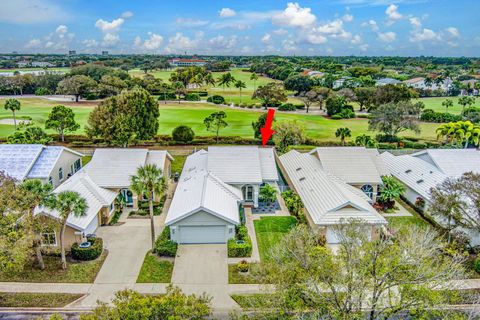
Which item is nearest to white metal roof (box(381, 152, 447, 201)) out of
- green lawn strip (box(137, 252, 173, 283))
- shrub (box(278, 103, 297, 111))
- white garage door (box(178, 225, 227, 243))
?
white garage door (box(178, 225, 227, 243))

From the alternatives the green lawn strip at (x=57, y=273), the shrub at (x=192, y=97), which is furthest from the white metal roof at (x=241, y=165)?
the shrub at (x=192, y=97)

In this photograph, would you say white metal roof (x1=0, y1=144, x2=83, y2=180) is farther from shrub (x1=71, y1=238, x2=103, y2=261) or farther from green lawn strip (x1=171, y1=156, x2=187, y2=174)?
green lawn strip (x1=171, y1=156, x2=187, y2=174)

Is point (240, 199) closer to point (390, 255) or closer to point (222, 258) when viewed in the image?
point (222, 258)

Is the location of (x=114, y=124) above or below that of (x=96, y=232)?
above

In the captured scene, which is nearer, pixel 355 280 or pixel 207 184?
pixel 355 280

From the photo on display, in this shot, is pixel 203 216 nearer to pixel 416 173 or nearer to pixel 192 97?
pixel 416 173

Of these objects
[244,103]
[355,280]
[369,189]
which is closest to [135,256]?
[355,280]

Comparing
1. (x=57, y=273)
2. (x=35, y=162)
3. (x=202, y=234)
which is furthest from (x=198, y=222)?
(x=35, y=162)

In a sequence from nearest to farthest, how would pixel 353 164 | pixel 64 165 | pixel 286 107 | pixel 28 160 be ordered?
pixel 28 160, pixel 353 164, pixel 64 165, pixel 286 107
